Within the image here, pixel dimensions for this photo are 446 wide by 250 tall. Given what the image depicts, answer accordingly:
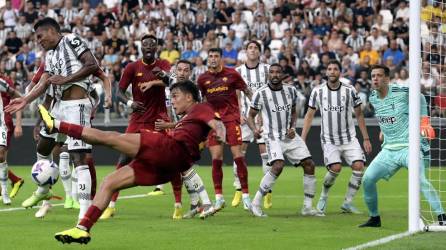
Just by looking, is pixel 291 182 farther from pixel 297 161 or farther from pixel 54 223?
pixel 54 223

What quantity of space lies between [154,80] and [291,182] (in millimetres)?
7292

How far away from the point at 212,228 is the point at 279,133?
2.82 meters

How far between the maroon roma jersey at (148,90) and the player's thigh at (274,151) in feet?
5.21

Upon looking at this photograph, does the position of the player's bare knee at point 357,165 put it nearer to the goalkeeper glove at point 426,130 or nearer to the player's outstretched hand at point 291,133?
the player's outstretched hand at point 291,133

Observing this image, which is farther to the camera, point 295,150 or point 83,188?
point 295,150

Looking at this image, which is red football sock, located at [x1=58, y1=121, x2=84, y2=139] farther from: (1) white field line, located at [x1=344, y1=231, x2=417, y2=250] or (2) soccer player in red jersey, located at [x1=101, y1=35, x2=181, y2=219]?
(2) soccer player in red jersey, located at [x1=101, y1=35, x2=181, y2=219]

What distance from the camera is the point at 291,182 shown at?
68.7 feet

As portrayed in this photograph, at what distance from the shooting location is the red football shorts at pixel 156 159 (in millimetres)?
10102

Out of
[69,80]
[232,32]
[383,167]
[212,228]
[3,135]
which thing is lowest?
[212,228]

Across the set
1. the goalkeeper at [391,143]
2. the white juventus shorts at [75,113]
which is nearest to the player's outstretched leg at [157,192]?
the white juventus shorts at [75,113]

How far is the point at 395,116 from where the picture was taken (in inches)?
496

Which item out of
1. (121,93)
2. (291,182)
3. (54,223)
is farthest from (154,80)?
(291,182)

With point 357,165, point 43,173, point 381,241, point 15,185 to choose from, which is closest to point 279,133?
point 357,165

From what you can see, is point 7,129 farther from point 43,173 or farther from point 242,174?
point 43,173
